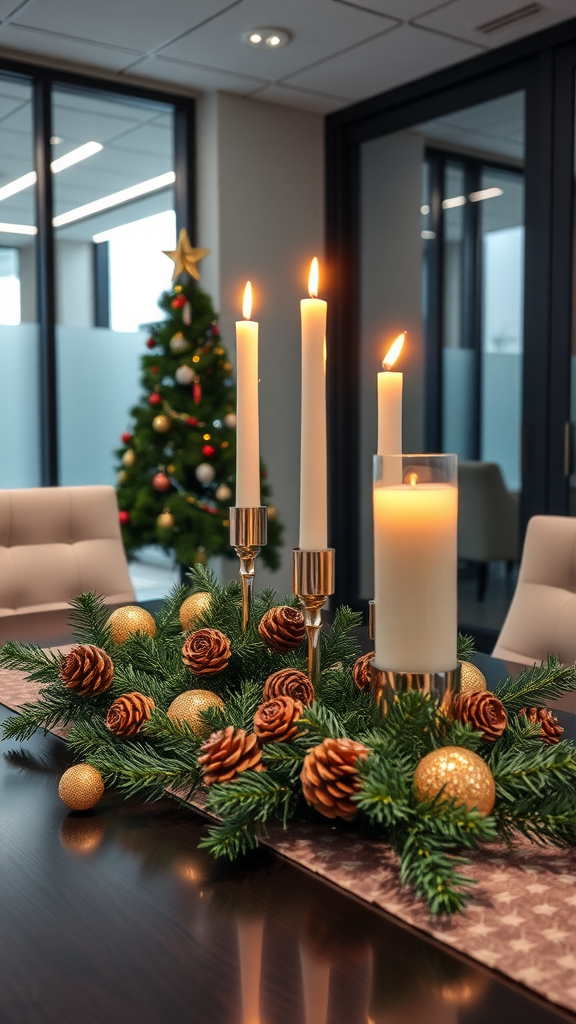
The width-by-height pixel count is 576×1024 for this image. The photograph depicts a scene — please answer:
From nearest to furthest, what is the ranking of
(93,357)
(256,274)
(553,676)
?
(553,676), (93,357), (256,274)

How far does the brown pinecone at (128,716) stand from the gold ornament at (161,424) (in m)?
2.94

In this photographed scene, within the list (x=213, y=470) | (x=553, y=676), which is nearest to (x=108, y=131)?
(x=213, y=470)

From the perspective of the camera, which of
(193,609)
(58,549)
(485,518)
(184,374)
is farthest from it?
(485,518)

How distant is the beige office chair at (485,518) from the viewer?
3.72 metres

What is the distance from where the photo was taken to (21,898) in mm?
598

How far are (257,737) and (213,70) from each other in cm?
365

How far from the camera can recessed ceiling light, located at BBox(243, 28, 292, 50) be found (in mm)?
3346

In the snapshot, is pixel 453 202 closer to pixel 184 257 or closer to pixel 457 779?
pixel 184 257

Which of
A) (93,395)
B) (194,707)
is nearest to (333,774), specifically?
(194,707)

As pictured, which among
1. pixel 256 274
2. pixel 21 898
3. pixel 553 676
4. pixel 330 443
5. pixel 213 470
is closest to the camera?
pixel 21 898

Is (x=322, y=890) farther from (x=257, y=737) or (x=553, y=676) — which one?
(x=553, y=676)

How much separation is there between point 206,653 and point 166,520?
2.80 metres

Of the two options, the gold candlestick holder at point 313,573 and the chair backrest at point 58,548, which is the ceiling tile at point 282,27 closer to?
the chair backrest at point 58,548

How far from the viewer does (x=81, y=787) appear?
28.1 inches
